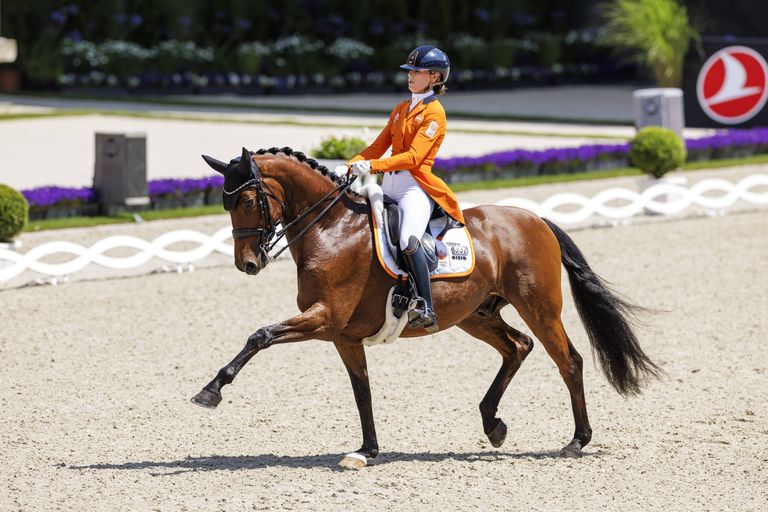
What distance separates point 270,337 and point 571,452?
214 cm

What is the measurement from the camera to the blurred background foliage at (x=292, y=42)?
1394 inches

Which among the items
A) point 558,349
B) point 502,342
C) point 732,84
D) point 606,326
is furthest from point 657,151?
point 558,349

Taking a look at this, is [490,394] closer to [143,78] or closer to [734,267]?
[734,267]

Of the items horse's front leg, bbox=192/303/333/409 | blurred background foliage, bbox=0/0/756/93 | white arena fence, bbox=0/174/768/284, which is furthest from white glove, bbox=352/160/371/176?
blurred background foliage, bbox=0/0/756/93

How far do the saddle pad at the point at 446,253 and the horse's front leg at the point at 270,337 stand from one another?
543 millimetres

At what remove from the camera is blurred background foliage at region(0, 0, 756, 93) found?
35.4m

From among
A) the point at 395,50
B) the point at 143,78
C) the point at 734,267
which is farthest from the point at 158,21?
the point at 734,267

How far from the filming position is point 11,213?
46.7ft

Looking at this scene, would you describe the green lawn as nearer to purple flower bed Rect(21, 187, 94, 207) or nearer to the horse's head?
purple flower bed Rect(21, 187, 94, 207)

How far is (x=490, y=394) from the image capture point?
8.53 metres

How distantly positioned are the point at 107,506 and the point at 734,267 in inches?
375

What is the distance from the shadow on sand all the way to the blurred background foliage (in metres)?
28.0

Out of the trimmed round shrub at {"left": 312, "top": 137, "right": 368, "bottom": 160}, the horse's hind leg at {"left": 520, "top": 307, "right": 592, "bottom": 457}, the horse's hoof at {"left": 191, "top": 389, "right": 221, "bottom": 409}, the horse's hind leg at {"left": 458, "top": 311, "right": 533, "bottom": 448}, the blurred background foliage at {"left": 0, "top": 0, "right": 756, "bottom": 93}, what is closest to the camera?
the horse's hoof at {"left": 191, "top": 389, "right": 221, "bottom": 409}

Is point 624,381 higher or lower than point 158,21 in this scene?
lower
